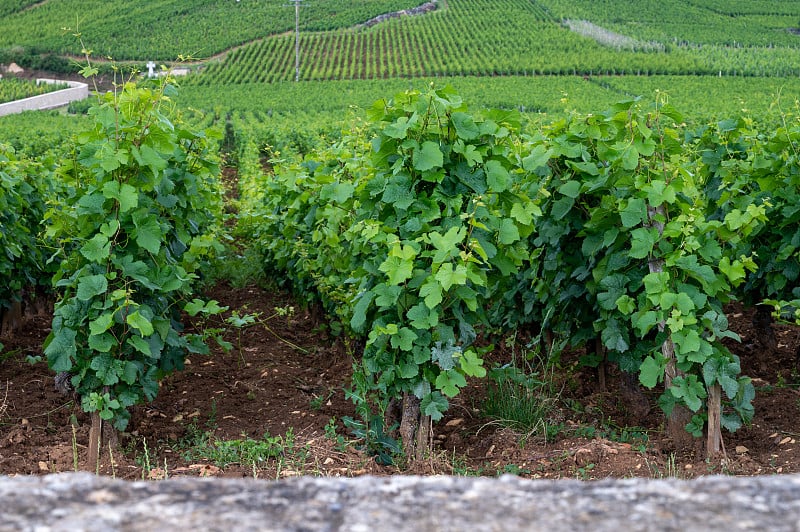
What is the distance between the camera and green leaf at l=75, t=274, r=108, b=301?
460 cm

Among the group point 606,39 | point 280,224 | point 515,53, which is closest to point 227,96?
point 515,53

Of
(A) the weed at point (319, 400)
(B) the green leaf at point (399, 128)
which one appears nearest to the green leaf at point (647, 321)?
(B) the green leaf at point (399, 128)

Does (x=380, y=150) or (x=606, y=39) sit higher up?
(x=606, y=39)

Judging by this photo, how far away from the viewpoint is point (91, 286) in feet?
15.2

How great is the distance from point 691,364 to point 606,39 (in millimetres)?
71138

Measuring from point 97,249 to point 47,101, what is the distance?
48.2 m

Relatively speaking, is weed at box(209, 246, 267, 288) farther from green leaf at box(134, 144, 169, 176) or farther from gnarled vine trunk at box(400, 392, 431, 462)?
gnarled vine trunk at box(400, 392, 431, 462)

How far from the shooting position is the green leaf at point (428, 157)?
14.6ft

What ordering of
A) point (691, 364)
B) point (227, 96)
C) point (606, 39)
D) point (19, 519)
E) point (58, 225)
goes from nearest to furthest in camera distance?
point (19, 519)
point (691, 364)
point (58, 225)
point (227, 96)
point (606, 39)

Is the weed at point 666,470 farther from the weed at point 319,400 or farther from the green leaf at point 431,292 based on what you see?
the weed at point 319,400

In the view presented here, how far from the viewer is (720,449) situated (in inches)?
182

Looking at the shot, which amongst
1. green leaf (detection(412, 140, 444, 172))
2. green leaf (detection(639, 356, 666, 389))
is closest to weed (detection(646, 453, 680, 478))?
green leaf (detection(639, 356, 666, 389))

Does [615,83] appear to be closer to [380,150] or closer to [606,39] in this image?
[606,39]

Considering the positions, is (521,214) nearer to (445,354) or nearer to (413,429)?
(445,354)
